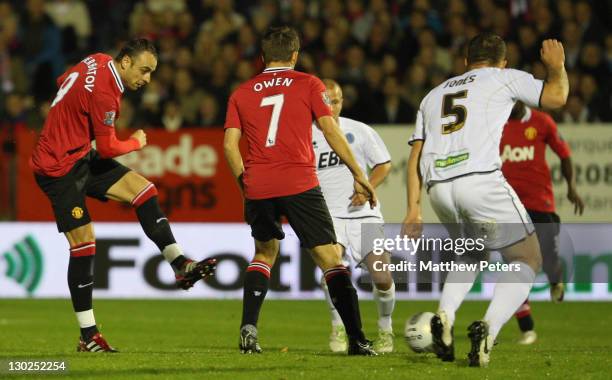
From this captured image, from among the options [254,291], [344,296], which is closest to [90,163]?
[254,291]

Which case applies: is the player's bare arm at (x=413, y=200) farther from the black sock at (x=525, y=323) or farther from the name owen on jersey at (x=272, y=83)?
the black sock at (x=525, y=323)

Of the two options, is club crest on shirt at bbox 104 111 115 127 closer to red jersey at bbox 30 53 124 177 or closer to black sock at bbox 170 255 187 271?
red jersey at bbox 30 53 124 177

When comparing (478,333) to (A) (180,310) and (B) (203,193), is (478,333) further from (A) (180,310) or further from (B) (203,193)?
(B) (203,193)

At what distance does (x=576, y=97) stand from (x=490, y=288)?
9.62ft

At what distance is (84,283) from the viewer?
352 inches

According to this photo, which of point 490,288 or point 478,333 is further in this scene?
point 490,288

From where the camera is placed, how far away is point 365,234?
9938mm

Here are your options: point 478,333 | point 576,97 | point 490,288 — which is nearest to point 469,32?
point 576,97

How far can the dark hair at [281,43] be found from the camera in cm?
812

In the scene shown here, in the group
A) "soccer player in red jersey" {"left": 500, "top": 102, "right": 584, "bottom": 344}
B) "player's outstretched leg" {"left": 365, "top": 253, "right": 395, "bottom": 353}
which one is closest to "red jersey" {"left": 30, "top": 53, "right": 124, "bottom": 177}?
"player's outstretched leg" {"left": 365, "top": 253, "right": 395, "bottom": 353}

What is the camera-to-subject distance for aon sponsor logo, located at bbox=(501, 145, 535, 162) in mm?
11359

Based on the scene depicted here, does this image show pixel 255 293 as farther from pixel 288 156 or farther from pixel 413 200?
pixel 413 200

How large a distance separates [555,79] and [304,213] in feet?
6.16

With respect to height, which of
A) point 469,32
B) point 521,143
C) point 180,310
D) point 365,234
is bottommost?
point 180,310
